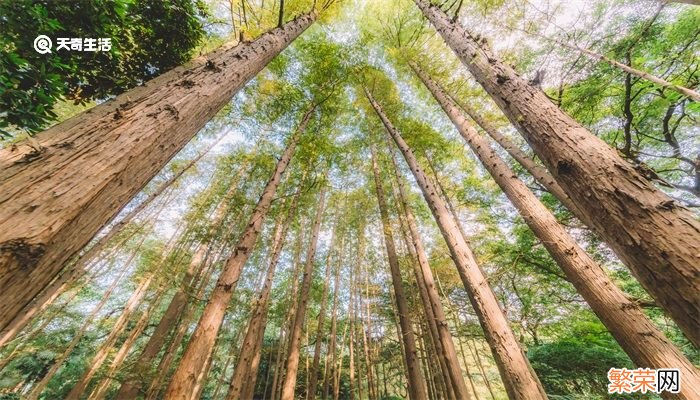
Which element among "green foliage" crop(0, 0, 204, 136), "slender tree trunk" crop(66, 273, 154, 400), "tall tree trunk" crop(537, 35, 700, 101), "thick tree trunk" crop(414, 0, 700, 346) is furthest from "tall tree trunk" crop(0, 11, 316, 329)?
"slender tree trunk" crop(66, 273, 154, 400)

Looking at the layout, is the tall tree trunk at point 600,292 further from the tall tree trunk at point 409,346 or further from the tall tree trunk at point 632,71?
the tall tree trunk at point 409,346

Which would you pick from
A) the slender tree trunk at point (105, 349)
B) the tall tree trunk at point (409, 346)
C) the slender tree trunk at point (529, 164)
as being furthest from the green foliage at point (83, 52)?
the slender tree trunk at point (105, 349)

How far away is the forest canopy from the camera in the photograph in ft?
3.56

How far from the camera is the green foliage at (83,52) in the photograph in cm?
208

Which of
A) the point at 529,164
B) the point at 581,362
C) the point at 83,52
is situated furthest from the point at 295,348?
the point at 581,362

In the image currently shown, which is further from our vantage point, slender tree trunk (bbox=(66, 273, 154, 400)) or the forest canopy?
slender tree trunk (bbox=(66, 273, 154, 400))

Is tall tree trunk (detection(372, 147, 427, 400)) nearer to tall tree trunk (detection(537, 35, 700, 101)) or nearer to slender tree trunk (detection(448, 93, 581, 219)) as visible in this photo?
slender tree trunk (detection(448, 93, 581, 219))

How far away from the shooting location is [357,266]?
11.5 meters

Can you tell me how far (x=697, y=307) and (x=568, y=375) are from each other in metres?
7.21

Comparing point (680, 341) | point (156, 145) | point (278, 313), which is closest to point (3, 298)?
point (156, 145)

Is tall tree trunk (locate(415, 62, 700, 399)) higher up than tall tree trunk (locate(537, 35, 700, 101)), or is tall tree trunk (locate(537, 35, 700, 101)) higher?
tall tree trunk (locate(537, 35, 700, 101))

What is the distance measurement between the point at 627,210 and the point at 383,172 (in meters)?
9.32

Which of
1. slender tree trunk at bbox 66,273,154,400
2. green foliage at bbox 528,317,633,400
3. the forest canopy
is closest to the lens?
the forest canopy

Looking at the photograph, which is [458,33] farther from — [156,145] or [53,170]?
[53,170]
